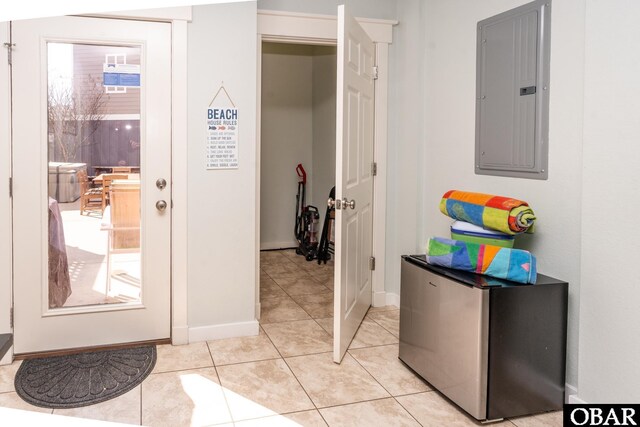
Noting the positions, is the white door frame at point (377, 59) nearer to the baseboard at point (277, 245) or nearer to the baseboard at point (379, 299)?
the baseboard at point (379, 299)

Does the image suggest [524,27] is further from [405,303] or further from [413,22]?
[405,303]

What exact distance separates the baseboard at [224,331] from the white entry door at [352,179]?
0.66m

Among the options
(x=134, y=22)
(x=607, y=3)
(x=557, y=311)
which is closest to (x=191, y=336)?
(x=134, y=22)

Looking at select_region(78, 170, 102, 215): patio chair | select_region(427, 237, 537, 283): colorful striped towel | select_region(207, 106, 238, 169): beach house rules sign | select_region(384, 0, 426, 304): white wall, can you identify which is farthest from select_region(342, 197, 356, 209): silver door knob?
select_region(78, 170, 102, 215): patio chair

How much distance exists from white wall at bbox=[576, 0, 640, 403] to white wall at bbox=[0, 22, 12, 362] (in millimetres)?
2900

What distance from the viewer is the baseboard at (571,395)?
2253 mm

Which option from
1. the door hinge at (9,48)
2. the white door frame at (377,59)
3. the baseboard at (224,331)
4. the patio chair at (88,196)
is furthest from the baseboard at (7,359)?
the door hinge at (9,48)

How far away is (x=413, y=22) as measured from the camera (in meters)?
3.62

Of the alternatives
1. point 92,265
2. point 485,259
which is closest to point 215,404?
point 92,265

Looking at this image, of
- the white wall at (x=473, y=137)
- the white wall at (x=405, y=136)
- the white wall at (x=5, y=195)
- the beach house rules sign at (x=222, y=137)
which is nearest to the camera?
the white wall at (x=473, y=137)

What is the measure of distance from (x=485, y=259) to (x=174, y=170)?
1872 millimetres

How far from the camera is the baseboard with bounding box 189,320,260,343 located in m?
3.20

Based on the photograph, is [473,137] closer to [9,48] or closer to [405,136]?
[405,136]

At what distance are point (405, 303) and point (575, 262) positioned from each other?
88 centimetres
